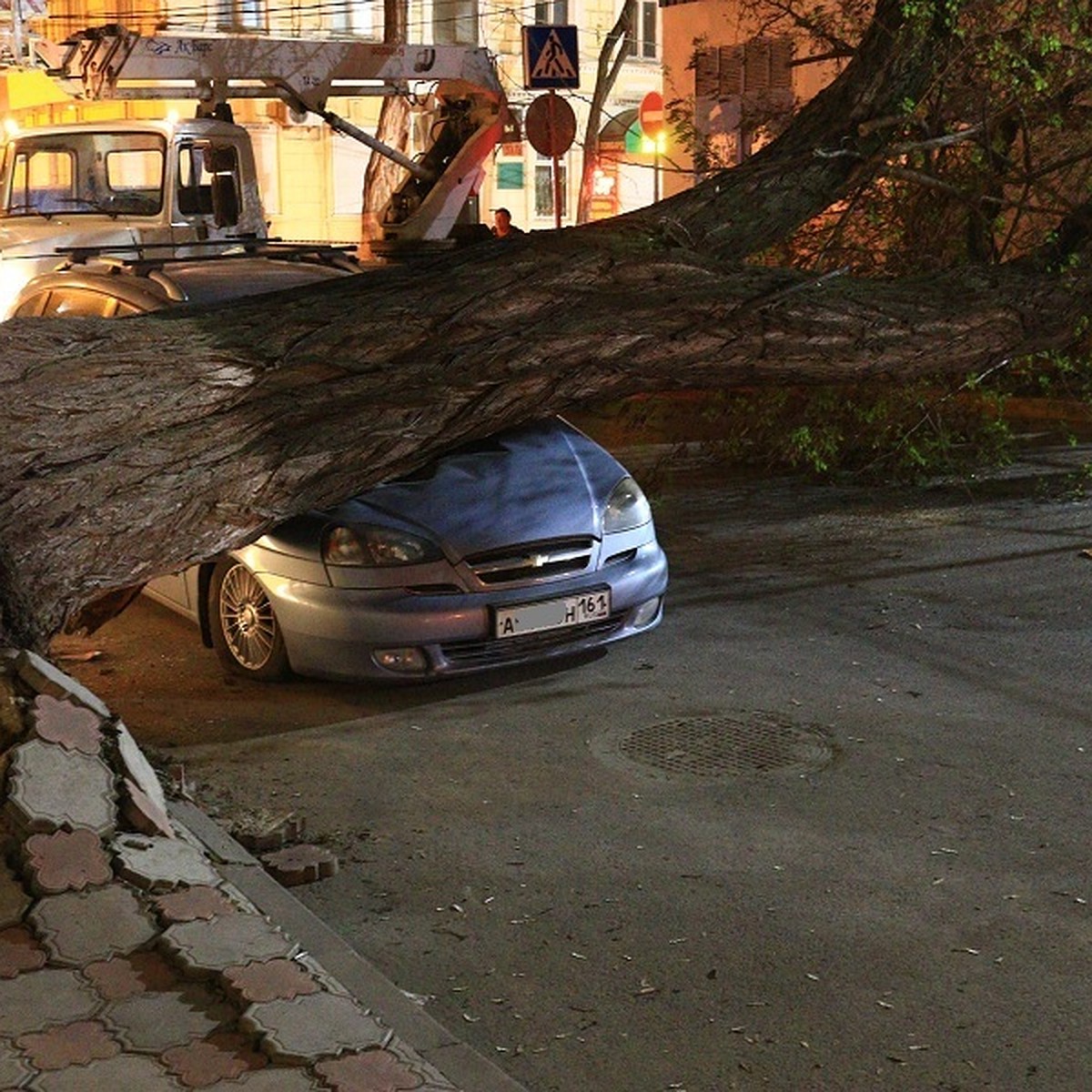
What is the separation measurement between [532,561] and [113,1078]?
13.9 feet

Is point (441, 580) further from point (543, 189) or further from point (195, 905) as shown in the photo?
point (543, 189)

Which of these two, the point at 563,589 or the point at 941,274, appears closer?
the point at 563,589

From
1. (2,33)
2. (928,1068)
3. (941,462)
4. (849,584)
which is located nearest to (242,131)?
(941,462)

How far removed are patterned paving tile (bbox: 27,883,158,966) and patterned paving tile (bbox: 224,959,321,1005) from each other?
0.37 metres

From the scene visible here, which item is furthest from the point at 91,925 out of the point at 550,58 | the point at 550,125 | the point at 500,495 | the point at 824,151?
the point at 550,125

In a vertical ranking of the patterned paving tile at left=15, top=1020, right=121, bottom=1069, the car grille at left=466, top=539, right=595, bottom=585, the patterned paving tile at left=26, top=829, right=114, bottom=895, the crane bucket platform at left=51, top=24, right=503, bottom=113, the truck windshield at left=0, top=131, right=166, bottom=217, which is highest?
the crane bucket platform at left=51, top=24, right=503, bottom=113

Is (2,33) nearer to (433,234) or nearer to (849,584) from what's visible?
(433,234)

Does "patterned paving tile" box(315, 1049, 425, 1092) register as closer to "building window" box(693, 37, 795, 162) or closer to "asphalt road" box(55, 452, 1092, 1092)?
"asphalt road" box(55, 452, 1092, 1092)

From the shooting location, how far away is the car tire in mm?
8062

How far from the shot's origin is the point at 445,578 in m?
7.75

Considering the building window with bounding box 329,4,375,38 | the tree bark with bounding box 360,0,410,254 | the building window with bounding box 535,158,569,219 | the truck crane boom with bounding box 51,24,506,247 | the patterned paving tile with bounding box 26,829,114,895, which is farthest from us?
the building window with bounding box 535,158,569,219

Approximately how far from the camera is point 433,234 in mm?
17656

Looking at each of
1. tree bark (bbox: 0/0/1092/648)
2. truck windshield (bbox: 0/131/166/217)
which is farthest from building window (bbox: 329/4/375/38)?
tree bark (bbox: 0/0/1092/648)

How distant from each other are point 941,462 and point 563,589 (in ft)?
20.5
